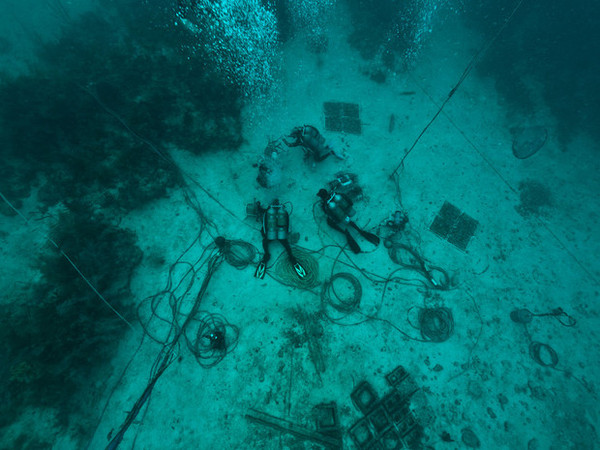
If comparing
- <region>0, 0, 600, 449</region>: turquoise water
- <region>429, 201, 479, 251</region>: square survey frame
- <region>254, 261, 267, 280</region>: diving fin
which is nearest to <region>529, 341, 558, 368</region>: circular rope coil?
<region>0, 0, 600, 449</region>: turquoise water

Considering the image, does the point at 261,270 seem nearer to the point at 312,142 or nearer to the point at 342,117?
the point at 312,142

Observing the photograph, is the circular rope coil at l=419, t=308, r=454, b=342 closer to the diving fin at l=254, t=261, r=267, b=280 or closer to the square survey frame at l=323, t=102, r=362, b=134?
the diving fin at l=254, t=261, r=267, b=280

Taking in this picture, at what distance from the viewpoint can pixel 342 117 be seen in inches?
406

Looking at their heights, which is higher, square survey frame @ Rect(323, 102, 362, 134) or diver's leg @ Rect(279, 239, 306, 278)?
square survey frame @ Rect(323, 102, 362, 134)

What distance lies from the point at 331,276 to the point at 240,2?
534 inches

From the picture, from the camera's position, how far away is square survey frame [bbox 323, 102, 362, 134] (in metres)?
10.1

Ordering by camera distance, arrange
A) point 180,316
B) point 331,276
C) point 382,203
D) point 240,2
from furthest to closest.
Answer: point 240,2
point 382,203
point 331,276
point 180,316

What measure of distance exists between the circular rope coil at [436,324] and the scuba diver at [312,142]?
5749 millimetres

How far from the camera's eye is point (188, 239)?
779 centimetres

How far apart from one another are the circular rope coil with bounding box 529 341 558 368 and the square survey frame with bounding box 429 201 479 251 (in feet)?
10.2

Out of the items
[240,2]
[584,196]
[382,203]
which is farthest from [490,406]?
[240,2]

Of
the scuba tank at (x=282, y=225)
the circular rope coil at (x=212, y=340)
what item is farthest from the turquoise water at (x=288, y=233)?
the scuba tank at (x=282, y=225)

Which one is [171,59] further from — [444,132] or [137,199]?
[444,132]

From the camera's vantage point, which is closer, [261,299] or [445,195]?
[261,299]
